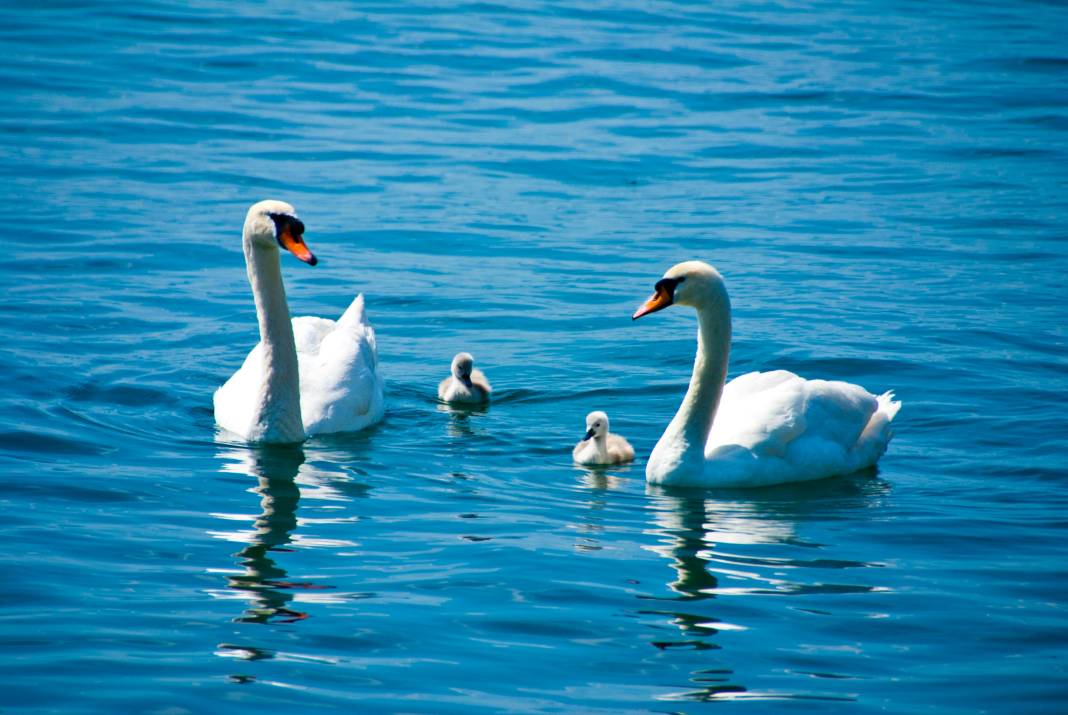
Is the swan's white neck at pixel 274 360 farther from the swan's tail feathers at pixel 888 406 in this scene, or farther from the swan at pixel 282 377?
the swan's tail feathers at pixel 888 406

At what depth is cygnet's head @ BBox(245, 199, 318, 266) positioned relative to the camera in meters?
10.0

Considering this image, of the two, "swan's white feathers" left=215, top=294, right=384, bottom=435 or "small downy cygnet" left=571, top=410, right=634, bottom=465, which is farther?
"swan's white feathers" left=215, top=294, right=384, bottom=435

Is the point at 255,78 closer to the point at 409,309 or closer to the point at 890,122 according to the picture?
the point at 890,122

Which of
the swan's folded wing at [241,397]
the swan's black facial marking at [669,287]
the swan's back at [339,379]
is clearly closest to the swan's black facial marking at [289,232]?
the swan's folded wing at [241,397]

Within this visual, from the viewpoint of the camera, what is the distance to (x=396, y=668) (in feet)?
22.5

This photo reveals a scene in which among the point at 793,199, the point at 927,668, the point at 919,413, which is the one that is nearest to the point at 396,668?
the point at 927,668

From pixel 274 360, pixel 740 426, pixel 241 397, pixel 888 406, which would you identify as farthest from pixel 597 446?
pixel 241 397

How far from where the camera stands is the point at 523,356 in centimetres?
1293

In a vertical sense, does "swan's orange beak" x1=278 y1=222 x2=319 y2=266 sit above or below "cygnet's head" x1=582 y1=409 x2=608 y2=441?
above

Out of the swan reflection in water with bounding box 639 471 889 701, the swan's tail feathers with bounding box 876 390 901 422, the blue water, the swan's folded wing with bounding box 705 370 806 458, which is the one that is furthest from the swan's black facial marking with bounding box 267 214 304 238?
the swan's tail feathers with bounding box 876 390 901 422

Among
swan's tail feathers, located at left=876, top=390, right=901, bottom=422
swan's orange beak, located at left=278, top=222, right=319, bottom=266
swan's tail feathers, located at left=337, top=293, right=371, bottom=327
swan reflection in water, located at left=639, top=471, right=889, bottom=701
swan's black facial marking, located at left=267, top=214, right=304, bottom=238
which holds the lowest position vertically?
swan reflection in water, located at left=639, top=471, right=889, bottom=701

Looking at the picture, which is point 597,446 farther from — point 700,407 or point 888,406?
point 888,406

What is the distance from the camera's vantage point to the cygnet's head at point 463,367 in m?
11.4

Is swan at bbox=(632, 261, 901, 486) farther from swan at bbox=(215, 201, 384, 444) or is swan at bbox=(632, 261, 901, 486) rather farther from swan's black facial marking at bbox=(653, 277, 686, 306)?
swan at bbox=(215, 201, 384, 444)
